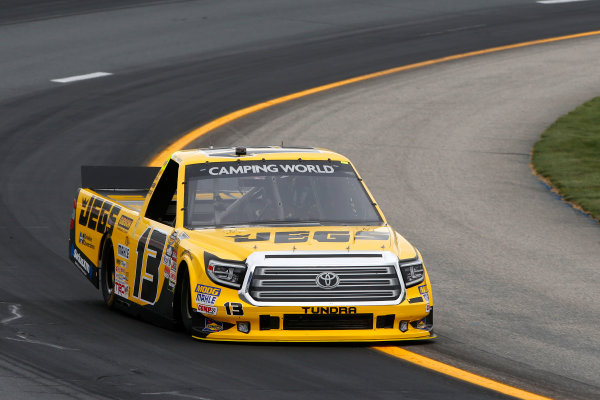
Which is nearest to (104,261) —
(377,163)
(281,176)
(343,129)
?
(281,176)

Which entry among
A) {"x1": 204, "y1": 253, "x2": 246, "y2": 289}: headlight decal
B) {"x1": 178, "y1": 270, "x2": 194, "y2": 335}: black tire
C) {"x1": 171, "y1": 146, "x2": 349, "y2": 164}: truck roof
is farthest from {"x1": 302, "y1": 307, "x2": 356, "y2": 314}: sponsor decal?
{"x1": 171, "y1": 146, "x2": 349, "y2": 164}: truck roof

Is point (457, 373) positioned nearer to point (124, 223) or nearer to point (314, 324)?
point (314, 324)

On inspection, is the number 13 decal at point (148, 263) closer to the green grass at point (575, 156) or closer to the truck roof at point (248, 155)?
the truck roof at point (248, 155)

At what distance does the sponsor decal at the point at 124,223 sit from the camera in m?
12.0

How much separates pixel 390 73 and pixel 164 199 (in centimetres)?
1783

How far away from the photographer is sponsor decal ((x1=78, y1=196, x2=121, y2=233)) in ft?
40.9

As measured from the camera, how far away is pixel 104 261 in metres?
12.5

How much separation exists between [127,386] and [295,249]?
1951 mm

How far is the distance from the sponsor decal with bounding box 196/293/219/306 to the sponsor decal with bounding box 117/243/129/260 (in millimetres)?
1900

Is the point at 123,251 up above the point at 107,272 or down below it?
above

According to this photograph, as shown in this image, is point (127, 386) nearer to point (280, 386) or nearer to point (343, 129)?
point (280, 386)

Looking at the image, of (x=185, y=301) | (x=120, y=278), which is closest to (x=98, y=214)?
(x=120, y=278)

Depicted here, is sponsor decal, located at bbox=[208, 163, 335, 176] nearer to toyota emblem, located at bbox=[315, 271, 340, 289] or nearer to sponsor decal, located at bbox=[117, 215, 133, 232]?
sponsor decal, located at bbox=[117, 215, 133, 232]

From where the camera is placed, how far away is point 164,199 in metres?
11.8
